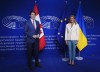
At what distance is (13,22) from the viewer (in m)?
6.44

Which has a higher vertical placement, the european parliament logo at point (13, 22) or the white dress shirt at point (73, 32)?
the european parliament logo at point (13, 22)

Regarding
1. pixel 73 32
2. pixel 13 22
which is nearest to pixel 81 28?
pixel 73 32

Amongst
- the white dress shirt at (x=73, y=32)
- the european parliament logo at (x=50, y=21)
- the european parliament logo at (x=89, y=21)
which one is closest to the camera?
the white dress shirt at (x=73, y=32)

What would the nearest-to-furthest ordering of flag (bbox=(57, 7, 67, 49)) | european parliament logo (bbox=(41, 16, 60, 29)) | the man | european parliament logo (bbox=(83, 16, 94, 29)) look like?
the man, flag (bbox=(57, 7, 67, 49)), european parliament logo (bbox=(41, 16, 60, 29)), european parliament logo (bbox=(83, 16, 94, 29))

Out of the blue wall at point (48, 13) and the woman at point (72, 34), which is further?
the blue wall at point (48, 13)

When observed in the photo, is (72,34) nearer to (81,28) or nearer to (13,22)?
(81,28)

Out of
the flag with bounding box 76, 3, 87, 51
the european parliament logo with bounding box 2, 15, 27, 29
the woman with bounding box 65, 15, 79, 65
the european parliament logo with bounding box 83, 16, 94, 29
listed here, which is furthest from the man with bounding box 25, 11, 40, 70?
the european parliament logo with bounding box 83, 16, 94, 29

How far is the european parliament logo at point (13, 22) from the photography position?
6.42m

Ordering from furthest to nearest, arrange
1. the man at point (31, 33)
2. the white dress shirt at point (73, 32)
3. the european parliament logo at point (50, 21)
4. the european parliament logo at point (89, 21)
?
the european parliament logo at point (89, 21), the european parliament logo at point (50, 21), the white dress shirt at point (73, 32), the man at point (31, 33)

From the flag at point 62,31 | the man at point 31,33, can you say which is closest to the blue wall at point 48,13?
the flag at point 62,31

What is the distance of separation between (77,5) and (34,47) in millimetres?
2084

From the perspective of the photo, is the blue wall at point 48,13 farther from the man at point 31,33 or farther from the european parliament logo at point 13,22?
the man at point 31,33

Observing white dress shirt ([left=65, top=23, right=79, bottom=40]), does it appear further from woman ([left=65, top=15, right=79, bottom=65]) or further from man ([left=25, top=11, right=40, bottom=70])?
man ([left=25, top=11, right=40, bottom=70])

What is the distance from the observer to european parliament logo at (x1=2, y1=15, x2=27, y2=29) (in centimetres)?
642
